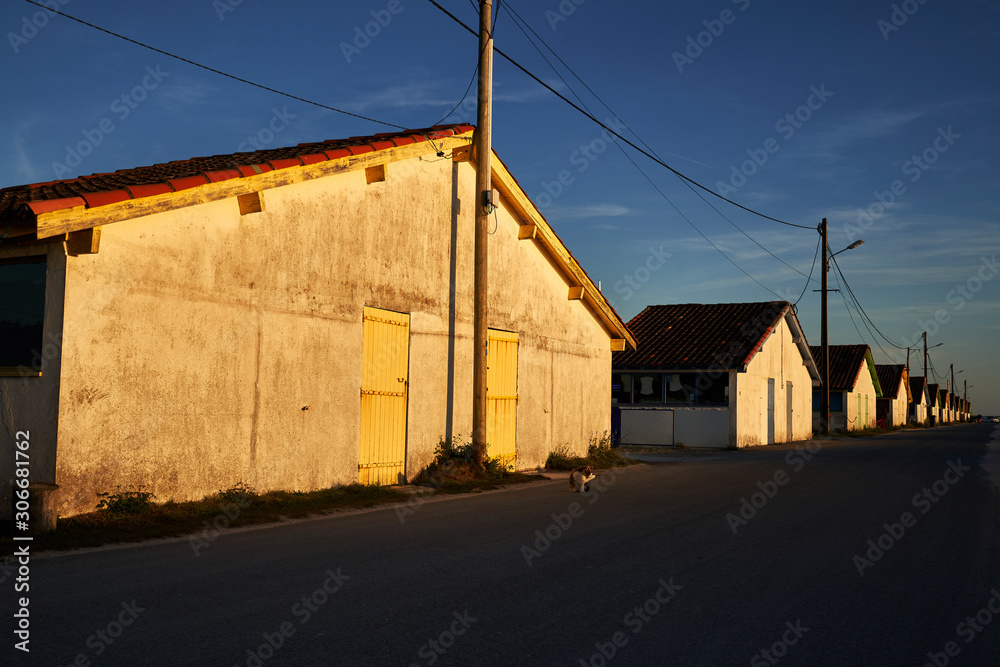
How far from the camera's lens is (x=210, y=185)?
9.56 meters

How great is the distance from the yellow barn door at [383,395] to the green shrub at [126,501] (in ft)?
12.4

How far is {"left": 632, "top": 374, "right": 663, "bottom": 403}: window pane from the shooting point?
94.1ft

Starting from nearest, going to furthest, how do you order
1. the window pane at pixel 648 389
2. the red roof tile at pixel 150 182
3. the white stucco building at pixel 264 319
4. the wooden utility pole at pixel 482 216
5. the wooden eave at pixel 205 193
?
the wooden eave at pixel 205 193 < the red roof tile at pixel 150 182 < the white stucco building at pixel 264 319 < the wooden utility pole at pixel 482 216 < the window pane at pixel 648 389

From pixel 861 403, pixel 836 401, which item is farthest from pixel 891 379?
pixel 836 401

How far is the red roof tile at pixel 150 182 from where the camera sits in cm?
800

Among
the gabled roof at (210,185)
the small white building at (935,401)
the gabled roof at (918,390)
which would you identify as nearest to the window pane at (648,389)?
the gabled roof at (210,185)

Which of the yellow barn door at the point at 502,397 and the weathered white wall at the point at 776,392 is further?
the weathered white wall at the point at 776,392

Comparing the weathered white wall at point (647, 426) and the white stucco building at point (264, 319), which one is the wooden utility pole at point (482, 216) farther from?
the weathered white wall at point (647, 426)

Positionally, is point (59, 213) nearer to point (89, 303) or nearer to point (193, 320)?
point (89, 303)

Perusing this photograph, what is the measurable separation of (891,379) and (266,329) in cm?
7097

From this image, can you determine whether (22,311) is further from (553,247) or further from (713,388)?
(713,388)

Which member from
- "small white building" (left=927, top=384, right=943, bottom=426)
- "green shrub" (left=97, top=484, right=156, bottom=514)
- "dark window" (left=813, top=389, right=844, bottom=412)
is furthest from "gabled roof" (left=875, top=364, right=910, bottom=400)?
"green shrub" (left=97, top=484, right=156, bottom=514)

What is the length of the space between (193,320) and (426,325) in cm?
475

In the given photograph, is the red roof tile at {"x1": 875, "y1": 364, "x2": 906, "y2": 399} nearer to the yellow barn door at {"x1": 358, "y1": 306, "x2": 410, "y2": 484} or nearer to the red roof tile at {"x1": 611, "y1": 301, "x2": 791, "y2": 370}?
the red roof tile at {"x1": 611, "y1": 301, "x2": 791, "y2": 370}
